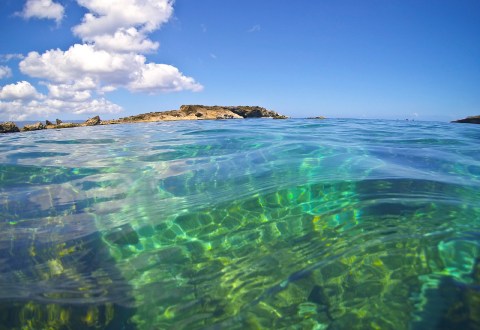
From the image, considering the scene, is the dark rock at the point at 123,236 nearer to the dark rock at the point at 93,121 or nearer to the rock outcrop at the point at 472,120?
the dark rock at the point at 93,121

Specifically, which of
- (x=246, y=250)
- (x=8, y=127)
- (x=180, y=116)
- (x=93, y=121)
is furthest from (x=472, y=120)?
(x=8, y=127)

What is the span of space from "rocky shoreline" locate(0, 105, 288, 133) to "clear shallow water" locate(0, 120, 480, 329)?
1631 centimetres

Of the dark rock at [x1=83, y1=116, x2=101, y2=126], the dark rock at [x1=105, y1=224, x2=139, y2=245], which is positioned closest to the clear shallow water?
the dark rock at [x1=105, y1=224, x2=139, y2=245]

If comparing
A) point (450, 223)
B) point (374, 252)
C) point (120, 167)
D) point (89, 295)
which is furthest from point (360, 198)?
point (120, 167)

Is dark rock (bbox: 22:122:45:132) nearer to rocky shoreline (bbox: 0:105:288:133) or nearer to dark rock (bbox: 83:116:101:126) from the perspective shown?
rocky shoreline (bbox: 0:105:288:133)

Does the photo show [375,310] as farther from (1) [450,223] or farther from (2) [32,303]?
(2) [32,303]

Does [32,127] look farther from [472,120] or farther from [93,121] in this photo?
[472,120]

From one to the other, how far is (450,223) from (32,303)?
143 inches

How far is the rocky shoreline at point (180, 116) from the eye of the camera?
17656 mm

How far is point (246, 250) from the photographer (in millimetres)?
2395

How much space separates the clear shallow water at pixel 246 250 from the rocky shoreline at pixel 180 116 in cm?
1631

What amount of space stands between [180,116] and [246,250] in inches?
868

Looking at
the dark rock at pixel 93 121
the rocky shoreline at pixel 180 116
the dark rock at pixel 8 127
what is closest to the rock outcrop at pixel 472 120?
the rocky shoreline at pixel 180 116

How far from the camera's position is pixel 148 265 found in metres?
2.28
